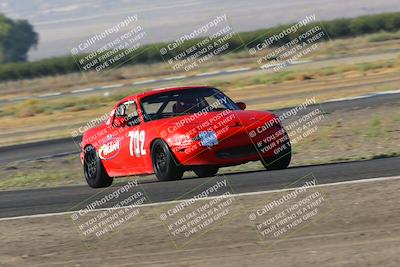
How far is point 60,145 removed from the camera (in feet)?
79.2

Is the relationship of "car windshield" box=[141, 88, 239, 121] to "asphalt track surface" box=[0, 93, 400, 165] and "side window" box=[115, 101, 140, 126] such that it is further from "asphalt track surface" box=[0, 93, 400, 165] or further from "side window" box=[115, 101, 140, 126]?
"asphalt track surface" box=[0, 93, 400, 165]

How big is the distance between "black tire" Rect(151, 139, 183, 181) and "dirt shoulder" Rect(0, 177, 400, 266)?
6.21 feet

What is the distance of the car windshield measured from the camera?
13.5 m

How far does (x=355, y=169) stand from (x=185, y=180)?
7.68ft

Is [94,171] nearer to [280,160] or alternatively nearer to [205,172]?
[205,172]

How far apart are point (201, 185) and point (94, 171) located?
2.90 meters

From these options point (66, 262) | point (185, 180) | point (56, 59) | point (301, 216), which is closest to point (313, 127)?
point (185, 180)

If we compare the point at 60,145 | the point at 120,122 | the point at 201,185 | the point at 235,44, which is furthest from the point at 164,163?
the point at 235,44

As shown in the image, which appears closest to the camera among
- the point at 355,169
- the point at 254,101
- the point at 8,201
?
the point at 355,169

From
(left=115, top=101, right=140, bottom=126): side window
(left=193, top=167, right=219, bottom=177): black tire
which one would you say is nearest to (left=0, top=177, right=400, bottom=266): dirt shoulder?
(left=115, top=101, right=140, bottom=126): side window

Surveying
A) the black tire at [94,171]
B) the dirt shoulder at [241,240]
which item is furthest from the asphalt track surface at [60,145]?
the dirt shoulder at [241,240]

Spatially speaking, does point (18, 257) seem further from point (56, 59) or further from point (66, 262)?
point (56, 59)

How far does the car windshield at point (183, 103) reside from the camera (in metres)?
13.5

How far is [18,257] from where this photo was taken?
881 cm
